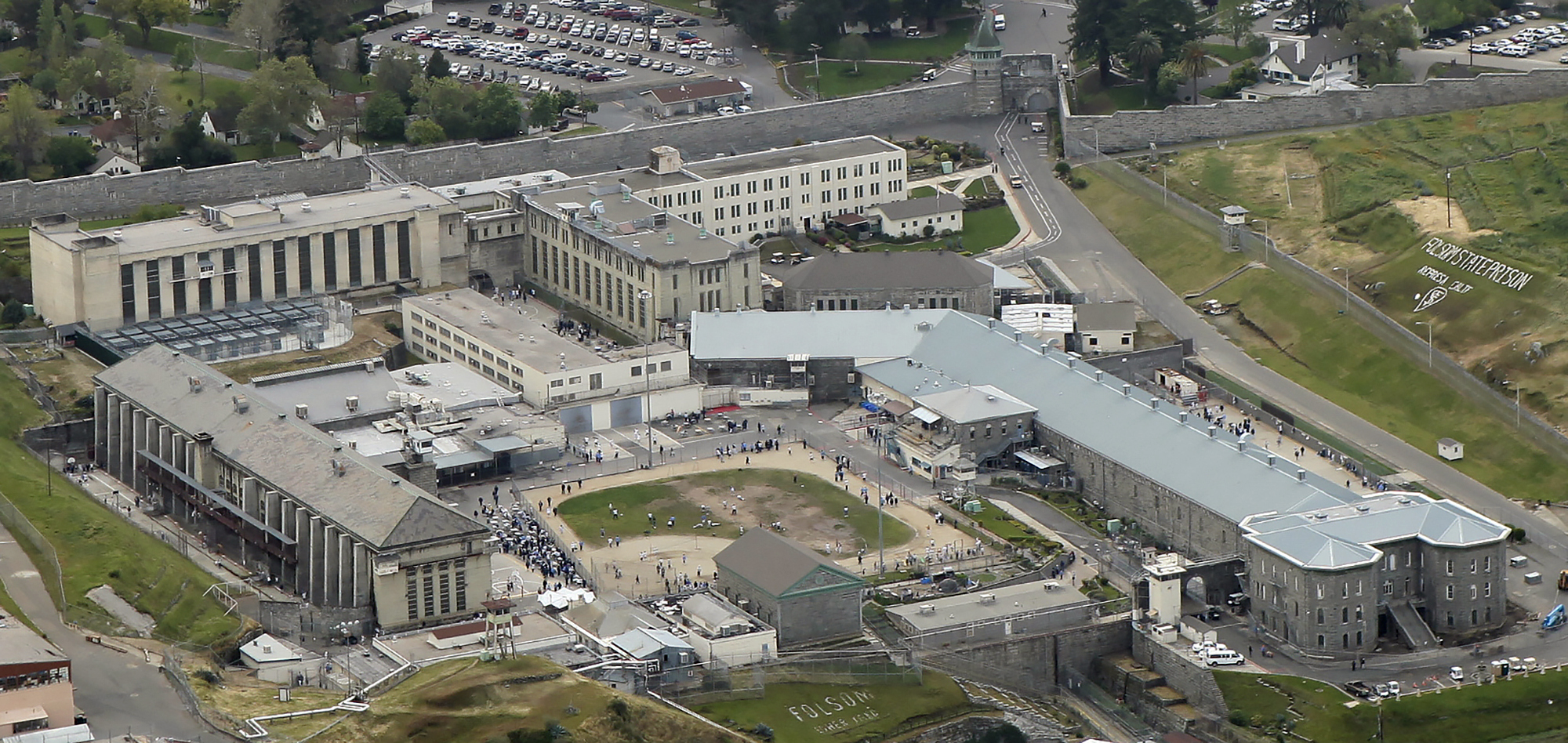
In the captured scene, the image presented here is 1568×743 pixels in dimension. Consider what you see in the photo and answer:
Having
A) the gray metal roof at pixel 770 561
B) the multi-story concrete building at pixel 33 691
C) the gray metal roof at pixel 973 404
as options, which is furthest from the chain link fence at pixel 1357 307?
the multi-story concrete building at pixel 33 691

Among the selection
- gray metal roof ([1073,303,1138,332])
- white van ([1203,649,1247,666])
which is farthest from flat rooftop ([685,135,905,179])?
white van ([1203,649,1247,666])

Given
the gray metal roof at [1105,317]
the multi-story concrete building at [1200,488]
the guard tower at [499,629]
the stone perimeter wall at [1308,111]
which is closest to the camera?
the guard tower at [499,629]

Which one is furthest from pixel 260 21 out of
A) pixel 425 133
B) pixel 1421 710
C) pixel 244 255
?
pixel 1421 710

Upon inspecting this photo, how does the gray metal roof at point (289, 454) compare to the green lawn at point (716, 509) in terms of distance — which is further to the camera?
the green lawn at point (716, 509)

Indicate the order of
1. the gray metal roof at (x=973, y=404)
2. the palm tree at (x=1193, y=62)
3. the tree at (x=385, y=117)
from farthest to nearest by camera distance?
the palm tree at (x=1193, y=62) → the tree at (x=385, y=117) → the gray metal roof at (x=973, y=404)

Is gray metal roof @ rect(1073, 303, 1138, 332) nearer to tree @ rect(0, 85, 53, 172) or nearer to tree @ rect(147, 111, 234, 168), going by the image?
tree @ rect(147, 111, 234, 168)

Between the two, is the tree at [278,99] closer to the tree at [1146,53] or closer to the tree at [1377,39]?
the tree at [1146,53]

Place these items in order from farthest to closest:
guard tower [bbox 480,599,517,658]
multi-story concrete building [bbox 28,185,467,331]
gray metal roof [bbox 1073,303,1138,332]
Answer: multi-story concrete building [bbox 28,185,467,331] < gray metal roof [bbox 1073,303,1138,332] < guard tower [bbox 480,599,517,658]
